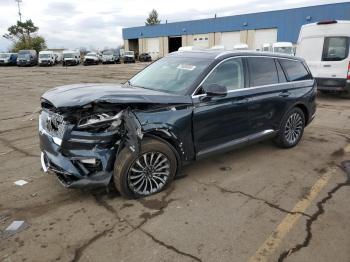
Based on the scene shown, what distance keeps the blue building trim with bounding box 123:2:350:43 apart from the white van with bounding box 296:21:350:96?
77.4ft

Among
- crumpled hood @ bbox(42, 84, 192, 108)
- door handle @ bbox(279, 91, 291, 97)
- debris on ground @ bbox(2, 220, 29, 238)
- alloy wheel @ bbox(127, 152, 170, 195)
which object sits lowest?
debris on ground @ bbox(2, 220, 29, 238)

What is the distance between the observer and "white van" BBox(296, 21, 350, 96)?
36.1 ft

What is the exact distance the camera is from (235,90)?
4688 mm

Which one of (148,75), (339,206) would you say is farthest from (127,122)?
(339,206)

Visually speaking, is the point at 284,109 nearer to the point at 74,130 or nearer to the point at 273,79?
the point at 273,79

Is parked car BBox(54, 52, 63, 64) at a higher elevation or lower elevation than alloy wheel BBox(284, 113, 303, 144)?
higher

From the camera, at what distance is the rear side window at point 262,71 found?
498cm

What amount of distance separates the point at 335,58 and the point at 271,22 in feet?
96.2

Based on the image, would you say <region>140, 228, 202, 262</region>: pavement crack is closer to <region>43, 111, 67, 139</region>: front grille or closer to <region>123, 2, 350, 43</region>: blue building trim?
<region>43, 111, 67, 139</region>: front grille

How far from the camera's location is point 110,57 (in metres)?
45.6

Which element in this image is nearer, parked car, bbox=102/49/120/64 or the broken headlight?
the broken headlight

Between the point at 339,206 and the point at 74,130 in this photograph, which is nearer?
the point at 74,130

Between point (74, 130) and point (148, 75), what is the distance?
1882 millimetres

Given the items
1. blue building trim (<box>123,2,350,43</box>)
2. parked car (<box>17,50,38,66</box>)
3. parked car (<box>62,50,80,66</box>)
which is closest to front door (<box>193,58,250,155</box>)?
blue building trim (<box>123,2,350,43</box>)
